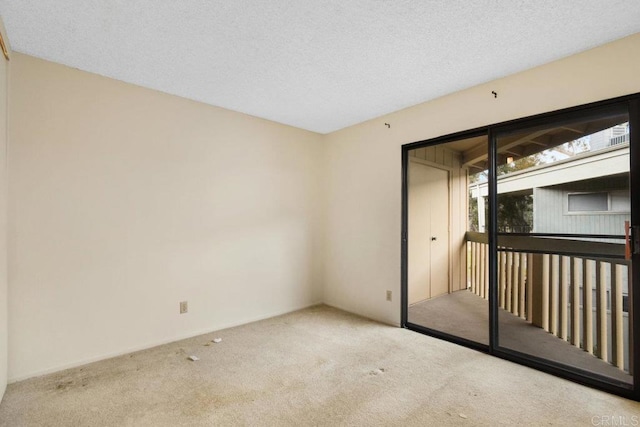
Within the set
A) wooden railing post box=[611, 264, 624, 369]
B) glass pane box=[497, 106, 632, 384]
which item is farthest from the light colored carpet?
glass pane box=[497, 106, 632, 384]

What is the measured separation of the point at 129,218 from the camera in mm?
2867

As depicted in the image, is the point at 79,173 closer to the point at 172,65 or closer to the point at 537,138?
the point at 172,65

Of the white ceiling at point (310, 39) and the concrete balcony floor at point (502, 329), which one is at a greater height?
the white ceiling at point (310, 39)

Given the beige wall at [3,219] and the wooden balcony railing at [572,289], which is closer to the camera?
the beige wall at [3,219]

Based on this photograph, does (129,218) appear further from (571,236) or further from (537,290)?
(537,290)

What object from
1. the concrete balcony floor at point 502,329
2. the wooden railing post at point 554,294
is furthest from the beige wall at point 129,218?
the wooden railing post at point 554,294

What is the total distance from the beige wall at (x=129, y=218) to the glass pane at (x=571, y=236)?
265 centimetres

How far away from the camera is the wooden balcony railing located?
2.39 meters

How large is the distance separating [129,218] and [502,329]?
3.90 m

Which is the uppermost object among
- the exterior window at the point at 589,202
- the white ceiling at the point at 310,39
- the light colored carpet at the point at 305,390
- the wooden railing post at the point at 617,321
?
the white ceiling at the point at 310,39

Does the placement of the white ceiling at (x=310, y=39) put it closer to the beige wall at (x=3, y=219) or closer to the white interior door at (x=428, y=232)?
the beige wall at (x=3, y=219)

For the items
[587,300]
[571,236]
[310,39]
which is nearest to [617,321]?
[587,300]

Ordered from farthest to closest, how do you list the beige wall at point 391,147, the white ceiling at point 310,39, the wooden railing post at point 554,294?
1. the wooden railing post at point 554,294
2. the beige wall at point 391,147
3. the white ceiling at point 310,39

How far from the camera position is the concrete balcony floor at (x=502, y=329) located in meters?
2.55
